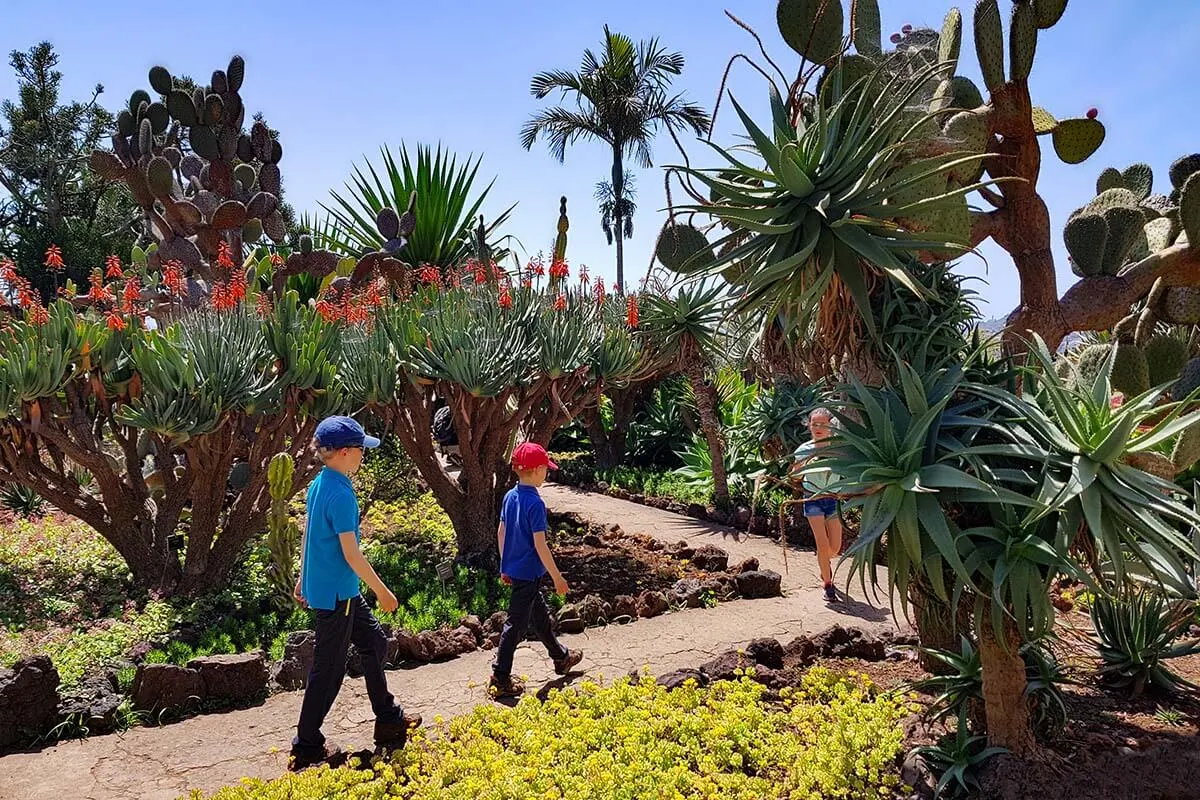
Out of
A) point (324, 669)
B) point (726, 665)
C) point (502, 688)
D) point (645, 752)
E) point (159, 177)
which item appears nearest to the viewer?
point (645, 752)

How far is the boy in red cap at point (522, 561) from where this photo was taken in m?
4.55

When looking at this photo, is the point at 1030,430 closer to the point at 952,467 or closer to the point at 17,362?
the point at 952,467

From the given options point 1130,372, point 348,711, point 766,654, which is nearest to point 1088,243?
point 1130,372

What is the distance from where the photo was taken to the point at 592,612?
5875mm

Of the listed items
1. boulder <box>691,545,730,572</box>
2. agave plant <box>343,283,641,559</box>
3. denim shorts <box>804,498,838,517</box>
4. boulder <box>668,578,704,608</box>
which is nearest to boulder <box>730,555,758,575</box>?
boulder <box>691,545,730,572</box>

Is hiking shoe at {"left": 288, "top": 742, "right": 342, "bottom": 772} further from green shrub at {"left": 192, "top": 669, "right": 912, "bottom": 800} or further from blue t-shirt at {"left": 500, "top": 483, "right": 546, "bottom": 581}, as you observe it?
blue t-shirt at {"left": 500, "top": 483, "right": 546, "bottom": 581}

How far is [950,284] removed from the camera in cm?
347

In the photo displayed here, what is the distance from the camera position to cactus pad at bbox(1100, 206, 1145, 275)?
16.0ft

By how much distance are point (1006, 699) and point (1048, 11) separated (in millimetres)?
3412

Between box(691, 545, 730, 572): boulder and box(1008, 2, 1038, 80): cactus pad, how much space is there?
14.9 ft

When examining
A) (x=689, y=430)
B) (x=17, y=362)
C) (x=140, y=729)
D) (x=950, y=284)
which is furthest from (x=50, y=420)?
(x=689, y=430)

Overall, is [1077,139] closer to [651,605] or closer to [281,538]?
[651,605]

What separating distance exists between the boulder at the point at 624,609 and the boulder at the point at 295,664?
6.91 ft

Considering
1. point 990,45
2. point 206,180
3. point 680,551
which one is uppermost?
point 206,180
